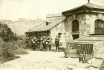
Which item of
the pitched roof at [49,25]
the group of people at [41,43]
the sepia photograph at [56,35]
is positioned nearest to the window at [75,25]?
the sepia photograph at [56,35]

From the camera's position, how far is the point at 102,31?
8.61 meters

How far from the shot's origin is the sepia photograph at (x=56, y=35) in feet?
17.9

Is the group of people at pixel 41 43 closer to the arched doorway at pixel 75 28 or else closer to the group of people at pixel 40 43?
the group of people at pixel 40 43

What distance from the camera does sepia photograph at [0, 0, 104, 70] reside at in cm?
545

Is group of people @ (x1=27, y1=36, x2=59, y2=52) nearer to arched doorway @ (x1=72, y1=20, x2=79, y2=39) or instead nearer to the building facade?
arched doorway @ (x1=72, y1=20, x2=79, y2=39)

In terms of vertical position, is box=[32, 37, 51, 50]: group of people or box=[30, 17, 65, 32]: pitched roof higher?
box=[30, 17, 65, 32]: pitched roof

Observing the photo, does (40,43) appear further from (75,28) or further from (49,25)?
(75,28)

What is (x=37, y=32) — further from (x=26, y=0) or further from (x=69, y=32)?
(x=26, y=0)

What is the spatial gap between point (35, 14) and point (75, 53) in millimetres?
1961

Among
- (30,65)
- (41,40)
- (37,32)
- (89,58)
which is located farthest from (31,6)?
(37,32)

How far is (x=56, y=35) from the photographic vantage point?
9.58m

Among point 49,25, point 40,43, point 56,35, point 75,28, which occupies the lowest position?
point 40,43

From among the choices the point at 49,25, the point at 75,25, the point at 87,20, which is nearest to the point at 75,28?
the point at 75,25

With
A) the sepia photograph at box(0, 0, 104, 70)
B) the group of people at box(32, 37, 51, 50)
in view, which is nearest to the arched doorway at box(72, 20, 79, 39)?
the sepia photograph at box(0, 0, 104, 70)
